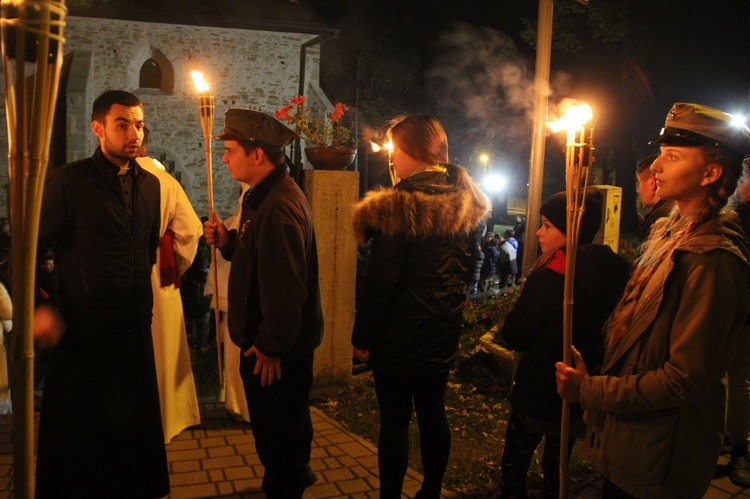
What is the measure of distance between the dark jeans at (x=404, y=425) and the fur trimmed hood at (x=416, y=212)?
0.76 meters

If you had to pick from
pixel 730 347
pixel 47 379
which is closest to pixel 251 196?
pixel 47 379

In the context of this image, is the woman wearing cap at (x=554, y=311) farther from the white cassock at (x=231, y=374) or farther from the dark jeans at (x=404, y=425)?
the white cassock at (x=231, y=374)

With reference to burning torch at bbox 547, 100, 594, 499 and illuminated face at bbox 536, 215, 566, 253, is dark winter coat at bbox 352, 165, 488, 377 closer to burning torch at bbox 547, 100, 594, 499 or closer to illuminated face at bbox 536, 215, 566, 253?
illuminated face at bbox 536, 215, 566, 253

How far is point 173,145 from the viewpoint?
20438 mm

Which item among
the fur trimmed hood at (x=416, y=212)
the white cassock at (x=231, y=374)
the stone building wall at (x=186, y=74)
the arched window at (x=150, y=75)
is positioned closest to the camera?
the fur trimmed hood at (x=416, y=212)

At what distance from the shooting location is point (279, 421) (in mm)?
3158

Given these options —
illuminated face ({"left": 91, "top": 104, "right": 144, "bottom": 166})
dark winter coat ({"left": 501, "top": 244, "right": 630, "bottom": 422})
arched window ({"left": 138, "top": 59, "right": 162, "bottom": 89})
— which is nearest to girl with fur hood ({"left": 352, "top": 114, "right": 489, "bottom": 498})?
dark winter coat ({"left": 501, "top": 244, "right": 630, "bottom": 422})

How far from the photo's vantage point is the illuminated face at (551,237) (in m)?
3.11

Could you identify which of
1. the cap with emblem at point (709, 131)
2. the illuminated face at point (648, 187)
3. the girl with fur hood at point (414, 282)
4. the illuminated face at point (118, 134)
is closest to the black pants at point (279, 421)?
the girl with fur hood at point (414, 282)

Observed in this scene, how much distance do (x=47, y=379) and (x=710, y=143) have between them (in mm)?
3082

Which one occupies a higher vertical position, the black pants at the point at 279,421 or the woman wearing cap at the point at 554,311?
the woman wearing cap at the point at 554,311

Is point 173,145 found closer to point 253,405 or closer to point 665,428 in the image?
point 253,405

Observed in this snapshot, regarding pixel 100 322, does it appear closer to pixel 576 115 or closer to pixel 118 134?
pixel 118 134

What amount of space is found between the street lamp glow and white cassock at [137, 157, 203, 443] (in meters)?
31.2
